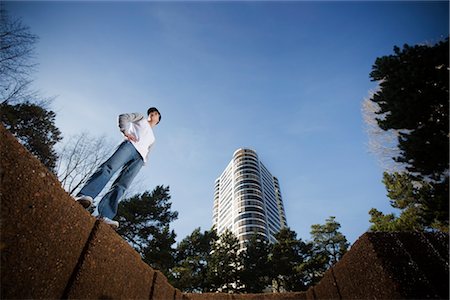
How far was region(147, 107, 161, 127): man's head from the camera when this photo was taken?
177 inches

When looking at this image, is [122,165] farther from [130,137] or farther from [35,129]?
[35,129]

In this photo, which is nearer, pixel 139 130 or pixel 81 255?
pixel 81 255

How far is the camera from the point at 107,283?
7.84ft

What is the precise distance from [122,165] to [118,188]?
1.15 feet

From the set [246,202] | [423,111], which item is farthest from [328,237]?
[246,202]

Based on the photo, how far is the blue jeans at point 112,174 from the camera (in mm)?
2918

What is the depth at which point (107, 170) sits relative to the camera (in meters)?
3.16

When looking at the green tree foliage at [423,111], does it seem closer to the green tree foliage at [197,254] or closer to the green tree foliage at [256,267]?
the green tree foliage at [197,254]

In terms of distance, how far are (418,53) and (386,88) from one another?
1.05 m

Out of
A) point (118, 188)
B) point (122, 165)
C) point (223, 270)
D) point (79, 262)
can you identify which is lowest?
point (79, 262)

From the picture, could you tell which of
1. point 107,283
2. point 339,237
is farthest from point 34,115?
point 339,237

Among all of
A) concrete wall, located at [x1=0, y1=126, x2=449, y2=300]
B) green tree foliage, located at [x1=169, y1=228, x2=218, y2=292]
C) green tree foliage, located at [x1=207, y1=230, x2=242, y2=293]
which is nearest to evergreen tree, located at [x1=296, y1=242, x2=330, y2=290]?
green tree foliage, located at [x1=207, y1=230, x2=242, y2=293]

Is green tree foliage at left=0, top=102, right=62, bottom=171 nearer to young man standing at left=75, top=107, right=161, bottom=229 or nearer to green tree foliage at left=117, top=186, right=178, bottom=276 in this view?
green tree foliage at left=117, top=186, right=178, bottom=276

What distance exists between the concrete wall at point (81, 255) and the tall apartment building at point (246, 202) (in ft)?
235
